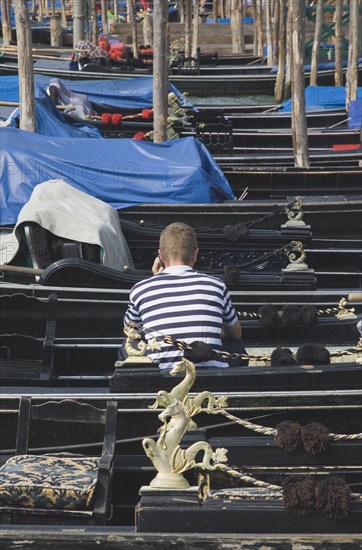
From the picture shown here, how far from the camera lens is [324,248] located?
30.8 feet

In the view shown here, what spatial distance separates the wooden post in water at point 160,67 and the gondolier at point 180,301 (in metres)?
7.11

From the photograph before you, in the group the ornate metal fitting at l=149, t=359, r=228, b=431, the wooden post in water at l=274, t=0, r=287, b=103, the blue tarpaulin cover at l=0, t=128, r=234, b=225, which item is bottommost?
the ornate metal fitting at l=149, t=359, r=228, b=431

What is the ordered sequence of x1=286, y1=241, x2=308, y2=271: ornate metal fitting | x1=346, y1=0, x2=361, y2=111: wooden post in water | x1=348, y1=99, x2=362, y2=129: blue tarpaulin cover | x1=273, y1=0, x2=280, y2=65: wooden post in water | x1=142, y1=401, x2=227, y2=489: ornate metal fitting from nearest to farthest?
x1=142, y1=401, x2=227, y2=489: ornate metal fitting → x1=286, y1=241, x2=308, y2=271: ornate metal fitting → x1=348, y1=99, x2=362, y2=129: blue tarpaulin cover → x1=346, y1=0, x2=361, y2=111: wooden post in water → x1=273, y1=0, x2=280, y2=65: wooden post in water

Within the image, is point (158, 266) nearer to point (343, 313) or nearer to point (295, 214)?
point (343, 313)

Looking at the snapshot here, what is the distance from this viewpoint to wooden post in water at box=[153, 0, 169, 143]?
Answer: 12383 millimetres

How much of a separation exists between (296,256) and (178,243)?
Result: 319cm

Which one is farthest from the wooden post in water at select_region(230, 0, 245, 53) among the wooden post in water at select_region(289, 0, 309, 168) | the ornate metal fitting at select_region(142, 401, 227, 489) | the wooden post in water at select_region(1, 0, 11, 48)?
the ornate metal fitting at select_region(142, 401, 227, 489)

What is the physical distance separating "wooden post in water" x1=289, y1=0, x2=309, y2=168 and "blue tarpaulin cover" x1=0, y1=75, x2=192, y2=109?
3166 millimetres

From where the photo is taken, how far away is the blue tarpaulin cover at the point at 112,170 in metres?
9.60

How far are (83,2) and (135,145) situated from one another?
13169 mm

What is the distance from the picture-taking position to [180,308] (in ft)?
17.8

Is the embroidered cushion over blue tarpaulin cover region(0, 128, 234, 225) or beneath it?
beneath

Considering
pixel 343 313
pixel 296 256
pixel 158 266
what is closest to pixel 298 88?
pixel 296 256

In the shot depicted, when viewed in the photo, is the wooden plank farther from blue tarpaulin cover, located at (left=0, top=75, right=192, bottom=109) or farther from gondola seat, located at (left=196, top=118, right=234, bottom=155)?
blue tarpaulin cover, located at (left=0, top=75, right=192, bottom=109)
